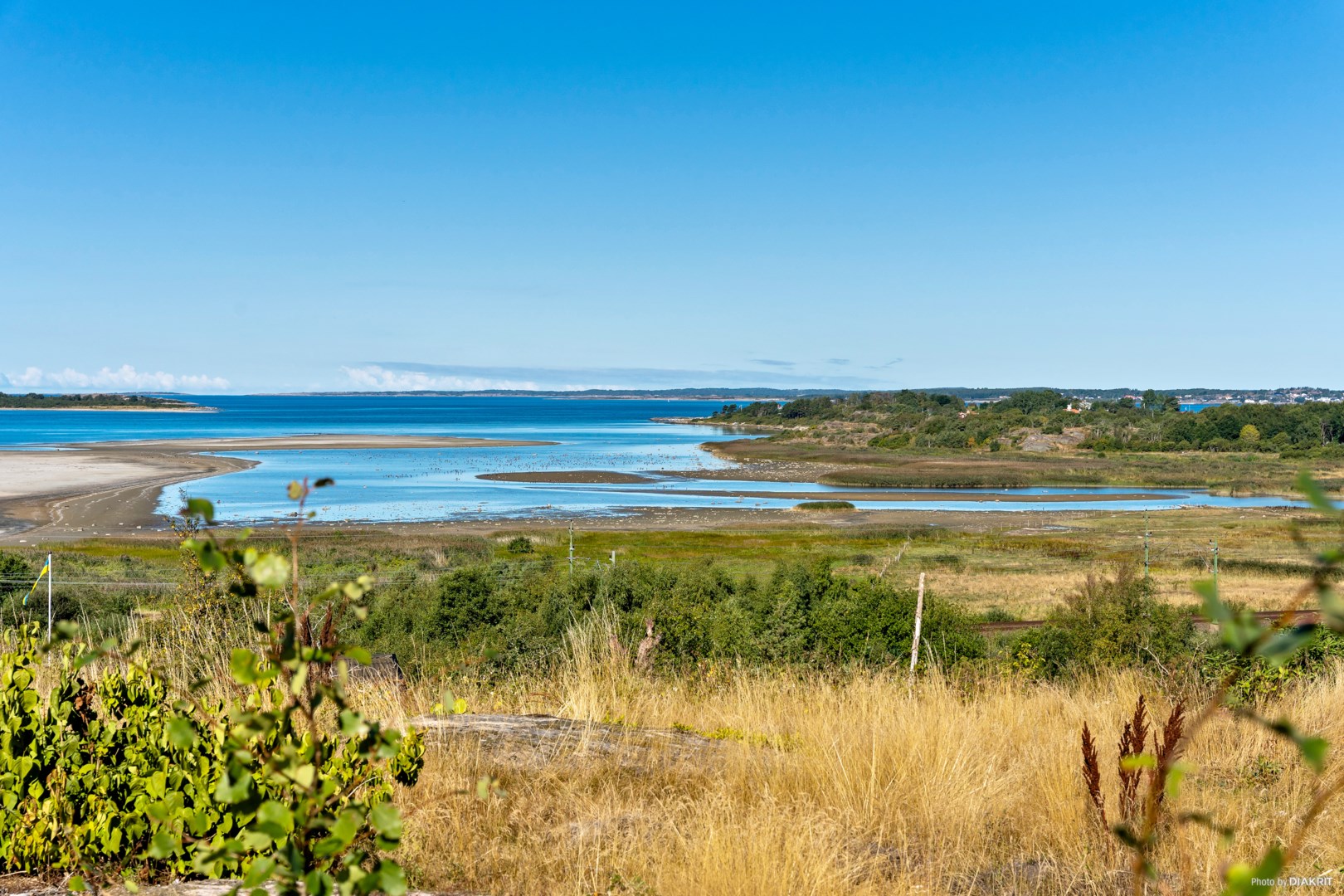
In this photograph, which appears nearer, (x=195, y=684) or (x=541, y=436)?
(x=195, y=684)

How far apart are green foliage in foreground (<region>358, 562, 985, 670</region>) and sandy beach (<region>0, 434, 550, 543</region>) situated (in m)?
32.3

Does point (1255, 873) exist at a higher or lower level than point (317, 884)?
higher

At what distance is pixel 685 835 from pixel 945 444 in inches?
4476

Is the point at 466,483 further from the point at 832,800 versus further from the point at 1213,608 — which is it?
the point at 1213,608

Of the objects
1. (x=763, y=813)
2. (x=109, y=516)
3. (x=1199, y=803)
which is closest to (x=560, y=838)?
(x=763, y=813)

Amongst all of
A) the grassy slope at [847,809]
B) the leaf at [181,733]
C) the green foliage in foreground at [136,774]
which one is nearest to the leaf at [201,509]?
the leaf at [181,733]

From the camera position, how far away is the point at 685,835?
14.3ft

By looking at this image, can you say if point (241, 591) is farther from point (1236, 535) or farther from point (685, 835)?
point (1236, 535)

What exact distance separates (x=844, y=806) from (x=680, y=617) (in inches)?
436

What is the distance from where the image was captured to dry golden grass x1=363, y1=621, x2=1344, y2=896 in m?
3.89

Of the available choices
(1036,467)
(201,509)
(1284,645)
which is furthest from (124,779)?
(1036,467)

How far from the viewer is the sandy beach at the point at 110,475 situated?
48.5 m

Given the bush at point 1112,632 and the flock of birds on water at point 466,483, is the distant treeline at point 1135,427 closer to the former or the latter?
the flock of birds on water at point 466,483

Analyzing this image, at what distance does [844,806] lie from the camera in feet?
15.9
